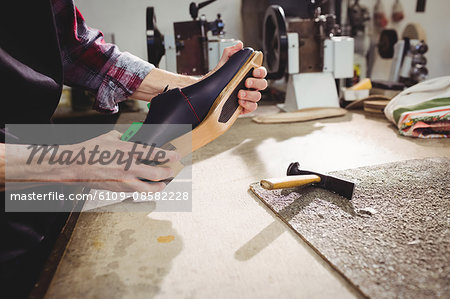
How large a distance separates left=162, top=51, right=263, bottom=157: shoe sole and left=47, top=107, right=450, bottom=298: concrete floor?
0.54 feet

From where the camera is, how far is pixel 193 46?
1.99 m

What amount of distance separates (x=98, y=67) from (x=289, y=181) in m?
0.62

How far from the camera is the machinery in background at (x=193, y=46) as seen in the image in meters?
1.96

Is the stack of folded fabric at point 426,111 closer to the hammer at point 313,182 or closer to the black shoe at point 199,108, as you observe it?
the hammer at point 313,182

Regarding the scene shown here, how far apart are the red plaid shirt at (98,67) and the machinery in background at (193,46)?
3.34 ft

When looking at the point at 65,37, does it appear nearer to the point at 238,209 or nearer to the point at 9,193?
the point at 9,193

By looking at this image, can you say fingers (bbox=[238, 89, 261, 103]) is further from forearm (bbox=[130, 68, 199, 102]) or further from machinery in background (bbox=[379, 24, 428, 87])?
machinery in background (bbox=[379, 24, 428, 87])

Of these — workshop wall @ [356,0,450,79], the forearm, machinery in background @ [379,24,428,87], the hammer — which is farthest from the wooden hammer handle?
workshop wall @ [356,0,450,79]

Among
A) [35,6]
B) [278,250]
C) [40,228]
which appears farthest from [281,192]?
[35,6]

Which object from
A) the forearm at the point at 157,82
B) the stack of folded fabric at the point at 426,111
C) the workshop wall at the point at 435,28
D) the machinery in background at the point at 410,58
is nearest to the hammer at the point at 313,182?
the forearm at the point at 157,82

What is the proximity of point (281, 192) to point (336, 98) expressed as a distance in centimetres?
143

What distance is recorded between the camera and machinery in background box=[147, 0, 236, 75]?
77.0 inches

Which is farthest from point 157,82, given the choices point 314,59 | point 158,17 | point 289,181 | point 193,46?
point 158,17

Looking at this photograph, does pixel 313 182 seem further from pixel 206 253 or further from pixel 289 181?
pixel 206 253
